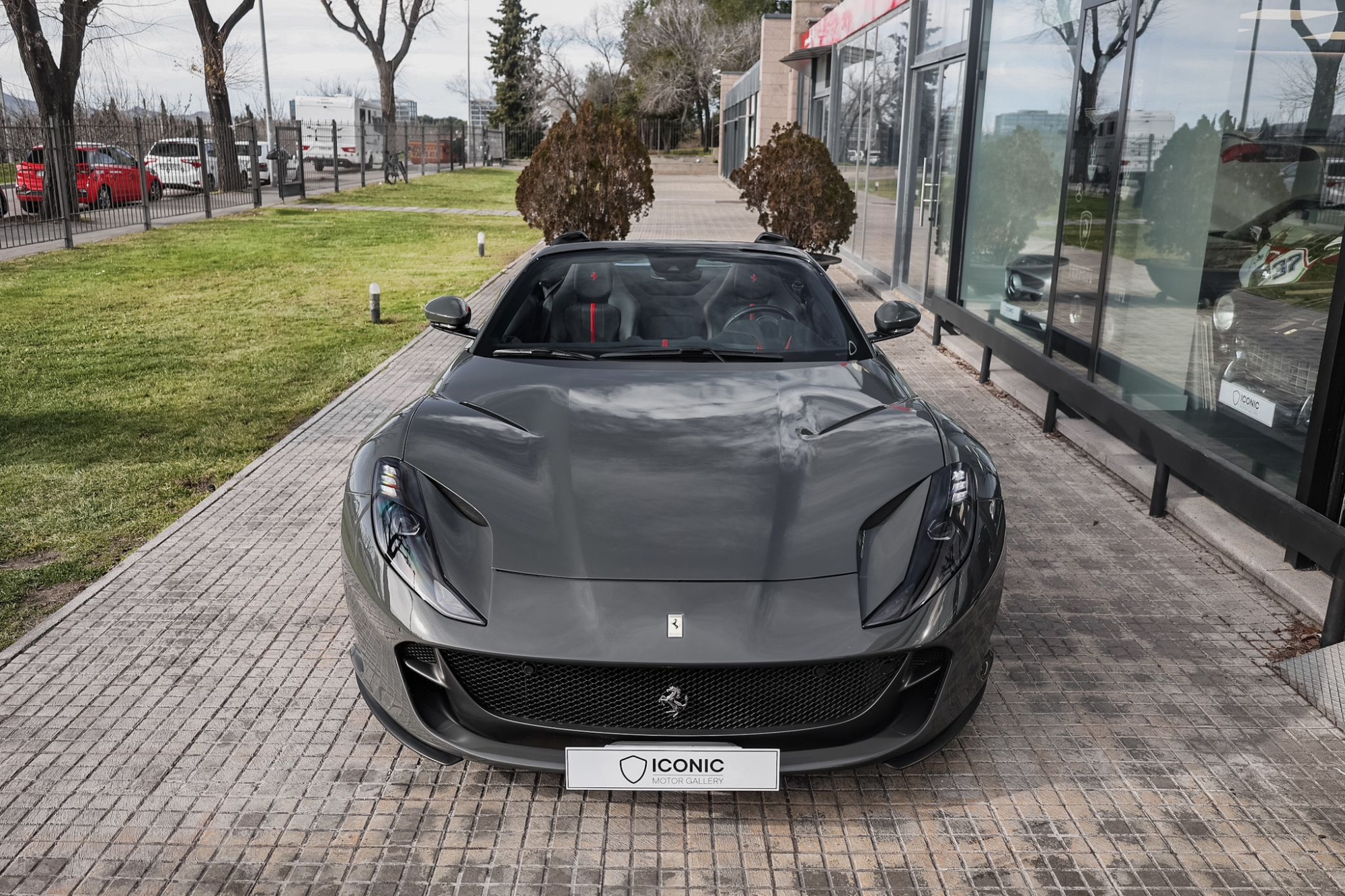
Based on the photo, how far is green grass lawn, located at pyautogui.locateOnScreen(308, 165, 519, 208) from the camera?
30939 mm

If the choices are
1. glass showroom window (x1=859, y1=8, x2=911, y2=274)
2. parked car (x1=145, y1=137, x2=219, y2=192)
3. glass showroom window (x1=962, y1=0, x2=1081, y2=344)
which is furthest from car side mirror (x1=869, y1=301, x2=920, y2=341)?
parked car (x1=145, y1=137, x2=219, y2=192)

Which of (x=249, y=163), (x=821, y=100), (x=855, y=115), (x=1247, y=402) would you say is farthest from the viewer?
(x=249, y=163)

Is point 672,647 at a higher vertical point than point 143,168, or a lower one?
lower

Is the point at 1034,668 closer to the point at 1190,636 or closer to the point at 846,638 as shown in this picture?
the point at 1190,636

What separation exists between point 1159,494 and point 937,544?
10.6 feet

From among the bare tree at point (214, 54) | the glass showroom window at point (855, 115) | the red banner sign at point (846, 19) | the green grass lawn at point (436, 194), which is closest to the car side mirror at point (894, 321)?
the red banner sign at point (846, 19)

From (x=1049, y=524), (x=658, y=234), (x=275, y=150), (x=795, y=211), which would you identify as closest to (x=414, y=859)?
(x=1049, y=524)

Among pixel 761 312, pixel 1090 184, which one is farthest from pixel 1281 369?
pixel 1090 184

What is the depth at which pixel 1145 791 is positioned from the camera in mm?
3229

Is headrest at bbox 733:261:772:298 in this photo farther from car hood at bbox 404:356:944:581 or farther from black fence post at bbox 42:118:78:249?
black fence post at bbox 42:118:78:249

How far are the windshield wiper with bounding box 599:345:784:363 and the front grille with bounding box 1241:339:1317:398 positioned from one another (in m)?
2.32

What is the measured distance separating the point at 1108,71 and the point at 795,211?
23.4ft

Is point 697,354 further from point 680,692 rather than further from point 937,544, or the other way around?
point 680,692

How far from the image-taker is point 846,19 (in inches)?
730
